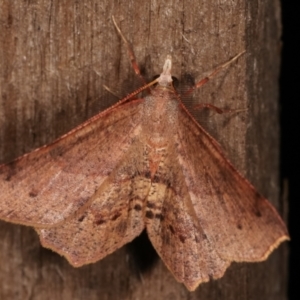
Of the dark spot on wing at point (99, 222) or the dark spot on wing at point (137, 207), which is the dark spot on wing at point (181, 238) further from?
the dark spot on wing at point (99, 222)

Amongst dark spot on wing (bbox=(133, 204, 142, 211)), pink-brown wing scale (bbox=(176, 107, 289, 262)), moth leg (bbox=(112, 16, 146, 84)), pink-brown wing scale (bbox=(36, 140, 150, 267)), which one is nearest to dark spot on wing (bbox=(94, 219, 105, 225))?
pink-brown wing scale (bbox=(36, 140, 150, 267))

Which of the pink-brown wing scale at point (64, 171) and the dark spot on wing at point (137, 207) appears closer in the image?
the pink-brown wing scale at point (64, 171)

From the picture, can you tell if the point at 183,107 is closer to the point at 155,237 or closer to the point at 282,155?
the point at 155,237

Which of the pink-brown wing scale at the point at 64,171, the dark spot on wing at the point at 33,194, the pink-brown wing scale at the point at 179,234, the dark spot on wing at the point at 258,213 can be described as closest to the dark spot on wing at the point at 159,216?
the pink-brown wing scale at the point at 179,234

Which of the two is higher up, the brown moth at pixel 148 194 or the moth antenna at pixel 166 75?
the moth antenna at pixel 166 75

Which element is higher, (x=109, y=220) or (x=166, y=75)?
(x=166, y=75)

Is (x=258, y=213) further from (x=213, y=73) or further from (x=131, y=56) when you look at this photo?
(x=131, y=56)

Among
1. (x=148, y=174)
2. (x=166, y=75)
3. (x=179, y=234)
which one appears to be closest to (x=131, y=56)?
(x=166, y=75)
